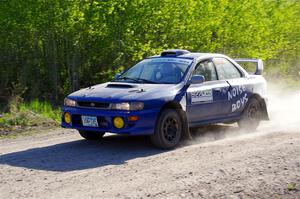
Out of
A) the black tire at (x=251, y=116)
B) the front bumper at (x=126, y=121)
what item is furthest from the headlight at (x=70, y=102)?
the black tire at (x=251, y=116)

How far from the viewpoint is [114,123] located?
9.34 m

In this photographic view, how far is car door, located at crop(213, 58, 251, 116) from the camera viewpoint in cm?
1112

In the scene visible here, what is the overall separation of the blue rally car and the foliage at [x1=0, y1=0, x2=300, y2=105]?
18.8 feet

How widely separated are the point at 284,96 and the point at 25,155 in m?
11.6

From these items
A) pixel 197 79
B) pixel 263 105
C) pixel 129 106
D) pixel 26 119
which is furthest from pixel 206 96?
pixel 26 119

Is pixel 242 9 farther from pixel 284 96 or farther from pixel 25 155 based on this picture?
pixel 25 155

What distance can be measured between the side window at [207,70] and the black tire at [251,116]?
1.12 meters

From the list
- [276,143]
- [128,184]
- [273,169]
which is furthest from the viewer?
[276,143]

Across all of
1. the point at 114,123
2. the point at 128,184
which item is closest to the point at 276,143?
the point at 114,123

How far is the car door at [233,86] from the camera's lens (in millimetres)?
11125

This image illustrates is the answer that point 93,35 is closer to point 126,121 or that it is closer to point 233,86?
point 233,86

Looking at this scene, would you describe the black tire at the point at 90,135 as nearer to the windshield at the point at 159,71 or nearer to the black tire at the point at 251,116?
the windshield at the point at 159,71

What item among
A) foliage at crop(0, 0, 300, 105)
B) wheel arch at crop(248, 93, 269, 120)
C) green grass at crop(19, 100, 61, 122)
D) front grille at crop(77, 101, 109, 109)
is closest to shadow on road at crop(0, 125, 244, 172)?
front grille at crop(77, 101, 109, 109)

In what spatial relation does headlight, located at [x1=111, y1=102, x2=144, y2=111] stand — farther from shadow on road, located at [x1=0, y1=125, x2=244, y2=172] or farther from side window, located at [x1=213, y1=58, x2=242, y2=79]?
side window, located at [x1=213, y1=58, x2=242, y2=79]
